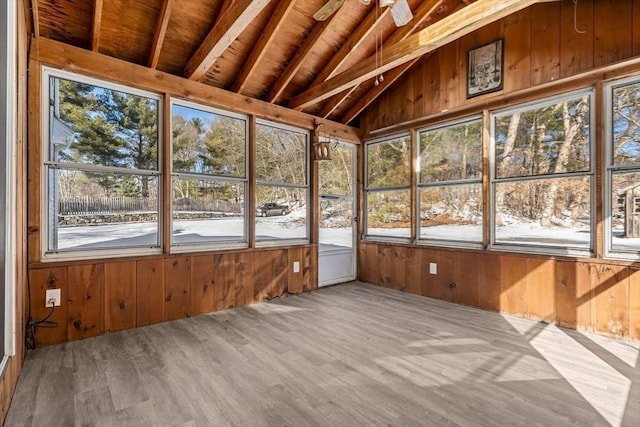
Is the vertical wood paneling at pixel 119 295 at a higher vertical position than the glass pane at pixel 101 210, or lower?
lower

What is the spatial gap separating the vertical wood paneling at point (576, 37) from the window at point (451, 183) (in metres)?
1.01

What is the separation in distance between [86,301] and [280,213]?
241cm

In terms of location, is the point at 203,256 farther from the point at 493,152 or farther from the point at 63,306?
the point at 493,152

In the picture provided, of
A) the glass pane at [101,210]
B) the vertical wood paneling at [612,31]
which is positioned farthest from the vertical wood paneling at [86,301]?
the vertical wood paneling at [612,31]

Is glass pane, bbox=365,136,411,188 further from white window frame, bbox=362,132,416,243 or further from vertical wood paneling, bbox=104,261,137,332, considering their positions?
vertical wood paneling, bbox=104,261,137,332

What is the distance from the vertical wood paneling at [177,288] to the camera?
3320mm

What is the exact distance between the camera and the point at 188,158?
3.55 metres

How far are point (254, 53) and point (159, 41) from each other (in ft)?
3.22

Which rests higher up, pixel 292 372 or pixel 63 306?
pixel 63 306

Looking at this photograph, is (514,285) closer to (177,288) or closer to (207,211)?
(207,211)

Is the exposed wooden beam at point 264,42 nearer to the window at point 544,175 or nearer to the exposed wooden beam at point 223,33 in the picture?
the exposed wooden beam at point 223,33

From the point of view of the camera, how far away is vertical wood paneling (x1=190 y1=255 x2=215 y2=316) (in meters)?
3.50

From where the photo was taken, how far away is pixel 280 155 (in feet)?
14.5

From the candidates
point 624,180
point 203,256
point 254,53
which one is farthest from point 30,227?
point 624,180
